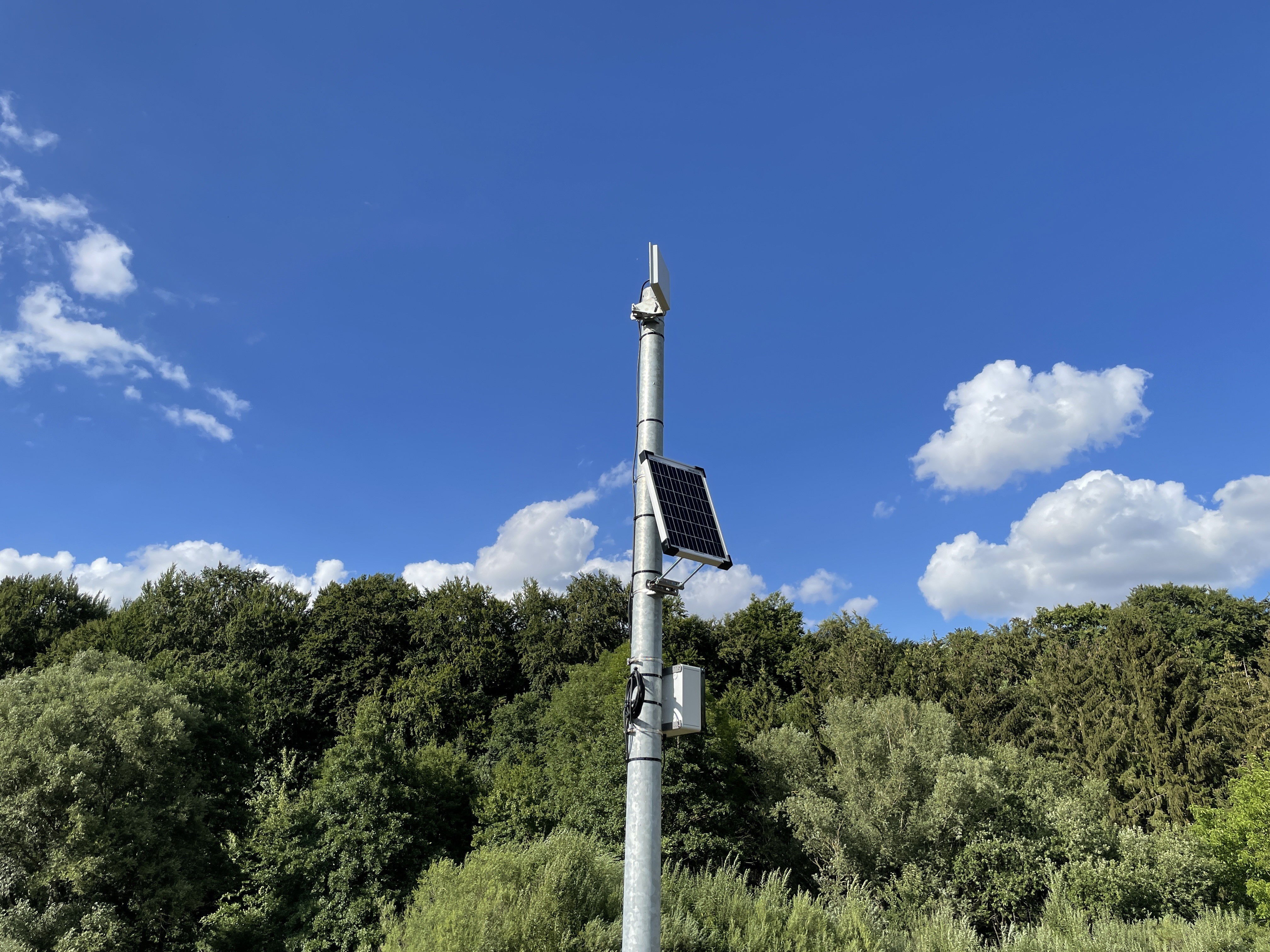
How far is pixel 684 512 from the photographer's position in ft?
23.2

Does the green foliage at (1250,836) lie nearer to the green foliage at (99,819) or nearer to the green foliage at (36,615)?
the green foliage at (99,819)

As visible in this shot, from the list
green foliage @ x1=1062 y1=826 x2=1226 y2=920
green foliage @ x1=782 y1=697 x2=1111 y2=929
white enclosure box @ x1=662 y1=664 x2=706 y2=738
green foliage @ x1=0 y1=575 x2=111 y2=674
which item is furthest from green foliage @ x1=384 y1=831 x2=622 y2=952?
green foliage @ x1=0 y1=575 x2=111 y2=674

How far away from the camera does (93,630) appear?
1927 inches

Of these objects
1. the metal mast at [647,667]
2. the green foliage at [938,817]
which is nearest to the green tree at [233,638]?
the green foliage at [938,817]

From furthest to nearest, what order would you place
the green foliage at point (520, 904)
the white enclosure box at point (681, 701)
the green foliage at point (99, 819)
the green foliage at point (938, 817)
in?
1. the green foliage at point (938, 817)
2. the green foliage at point (99, 819)
3. the green foliage at point (520, 904)
4. the white enclosure box at point (681, 701)

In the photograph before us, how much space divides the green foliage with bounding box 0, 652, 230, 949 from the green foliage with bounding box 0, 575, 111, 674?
71.9ft

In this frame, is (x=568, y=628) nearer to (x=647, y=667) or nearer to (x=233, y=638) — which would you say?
(x=233, y=638)

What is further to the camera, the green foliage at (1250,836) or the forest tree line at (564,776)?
the green foliage at (1250,836)

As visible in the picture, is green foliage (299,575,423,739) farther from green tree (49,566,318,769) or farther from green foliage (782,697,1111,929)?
green foliage (782,697,1111,929)

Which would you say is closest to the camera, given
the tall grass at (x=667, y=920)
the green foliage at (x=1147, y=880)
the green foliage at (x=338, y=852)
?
the tall grass at (x=667, y=920)

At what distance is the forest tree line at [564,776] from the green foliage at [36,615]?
8.9 inches

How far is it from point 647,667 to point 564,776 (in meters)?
32.5

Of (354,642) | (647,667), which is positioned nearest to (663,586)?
(647,667)

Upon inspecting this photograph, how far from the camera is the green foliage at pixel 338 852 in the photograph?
27.5m
